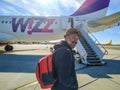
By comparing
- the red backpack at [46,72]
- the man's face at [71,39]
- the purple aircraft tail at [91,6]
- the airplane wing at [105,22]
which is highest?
the purple aircraft tail at [91,6]

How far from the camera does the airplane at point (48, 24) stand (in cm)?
2422

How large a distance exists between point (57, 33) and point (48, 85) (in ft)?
70.7

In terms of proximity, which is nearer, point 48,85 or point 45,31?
Result: point 48,85

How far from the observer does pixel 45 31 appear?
2434cm

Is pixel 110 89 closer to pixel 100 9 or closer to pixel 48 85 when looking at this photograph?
pixel 48 85

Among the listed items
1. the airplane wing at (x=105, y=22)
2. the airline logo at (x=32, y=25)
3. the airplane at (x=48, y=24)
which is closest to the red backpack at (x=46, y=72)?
the airplane wing at (x=105, y=22)

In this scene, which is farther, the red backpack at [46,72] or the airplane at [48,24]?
the airplane at [48,24]

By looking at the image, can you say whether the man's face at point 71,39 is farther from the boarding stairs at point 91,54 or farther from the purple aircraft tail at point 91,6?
the purple aircraft tail at point 91,6

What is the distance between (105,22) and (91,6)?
15.0 ft

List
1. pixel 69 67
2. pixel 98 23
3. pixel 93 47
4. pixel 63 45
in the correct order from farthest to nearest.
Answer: pixel 98 23
pixel 93 47
pixel 63 45
pixel 69 67

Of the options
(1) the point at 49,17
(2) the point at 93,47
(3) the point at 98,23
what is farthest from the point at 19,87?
(1) the point at 49,17

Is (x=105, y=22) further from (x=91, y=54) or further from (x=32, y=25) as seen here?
(x=32, y=25)

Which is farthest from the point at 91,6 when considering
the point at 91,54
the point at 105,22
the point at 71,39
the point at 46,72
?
the point at 46,72

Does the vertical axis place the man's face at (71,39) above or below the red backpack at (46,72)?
above
